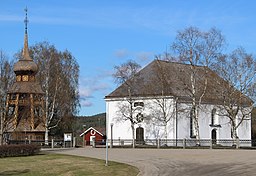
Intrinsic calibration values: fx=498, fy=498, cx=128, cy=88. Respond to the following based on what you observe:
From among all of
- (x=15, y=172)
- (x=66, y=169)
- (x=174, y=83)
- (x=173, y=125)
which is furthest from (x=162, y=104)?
(x=15, y=172)

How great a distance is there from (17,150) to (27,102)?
29.4 metres

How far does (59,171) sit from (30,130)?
42.4 m

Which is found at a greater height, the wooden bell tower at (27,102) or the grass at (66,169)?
the wooden bell tower at (27,102)

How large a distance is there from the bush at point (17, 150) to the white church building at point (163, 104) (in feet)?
69.2

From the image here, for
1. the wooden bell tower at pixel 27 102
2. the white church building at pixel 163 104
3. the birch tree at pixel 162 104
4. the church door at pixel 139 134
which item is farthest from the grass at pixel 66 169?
the church door at pixel 139 134

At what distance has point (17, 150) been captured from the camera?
130 ft

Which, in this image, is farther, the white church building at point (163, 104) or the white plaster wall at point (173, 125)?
the white plaster wall at point (173, 125)

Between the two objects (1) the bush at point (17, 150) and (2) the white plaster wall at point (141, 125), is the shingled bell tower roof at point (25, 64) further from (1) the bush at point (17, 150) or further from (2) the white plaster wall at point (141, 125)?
(1) the bush at point (17, 150)

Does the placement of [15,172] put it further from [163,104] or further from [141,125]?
[141,125]

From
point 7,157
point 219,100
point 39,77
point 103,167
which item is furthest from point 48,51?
point 103,167

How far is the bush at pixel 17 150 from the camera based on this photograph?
3875 cm

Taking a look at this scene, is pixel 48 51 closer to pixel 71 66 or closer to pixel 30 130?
pixel 71 66

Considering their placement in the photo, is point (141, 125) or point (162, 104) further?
point (141, 125)

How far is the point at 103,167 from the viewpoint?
28.4 m
